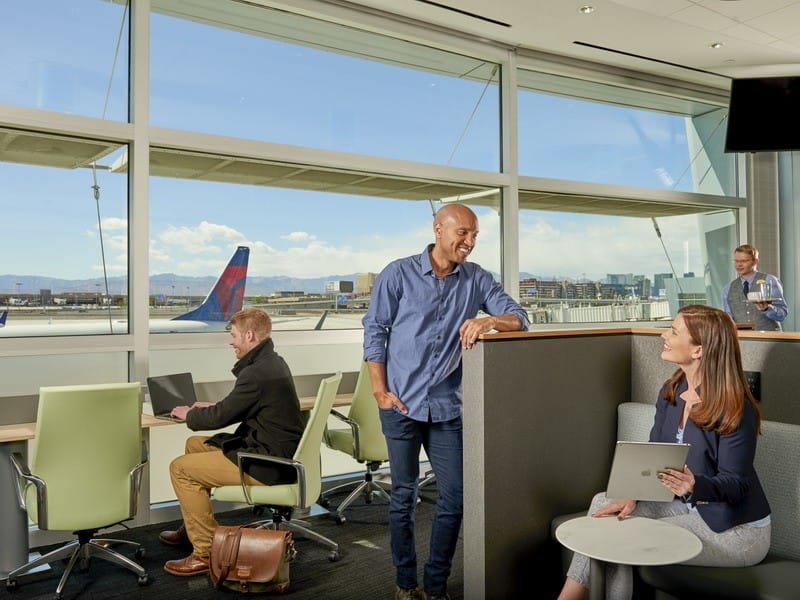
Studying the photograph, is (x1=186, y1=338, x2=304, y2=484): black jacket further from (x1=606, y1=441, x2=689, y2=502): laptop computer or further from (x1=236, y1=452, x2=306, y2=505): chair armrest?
(x1=606, y1=441, x2=689, y2=502): laptop computer

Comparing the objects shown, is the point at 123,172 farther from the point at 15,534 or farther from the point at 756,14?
the point at 756,14

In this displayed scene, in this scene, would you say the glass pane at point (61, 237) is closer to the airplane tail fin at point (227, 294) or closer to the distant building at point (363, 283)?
the airplane tail fin at point (227, 294)

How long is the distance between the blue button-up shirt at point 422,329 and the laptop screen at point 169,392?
1.56 metres

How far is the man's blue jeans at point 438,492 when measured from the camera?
2609mm

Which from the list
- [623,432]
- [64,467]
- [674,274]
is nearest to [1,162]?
[64,467]

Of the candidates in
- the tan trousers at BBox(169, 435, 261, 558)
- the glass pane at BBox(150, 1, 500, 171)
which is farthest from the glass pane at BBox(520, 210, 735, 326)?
the tan trousers at BBox(169, 435, 261, 558)

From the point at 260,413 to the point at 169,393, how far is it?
2.78ft

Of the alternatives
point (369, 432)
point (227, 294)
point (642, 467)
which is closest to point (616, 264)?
point (369, 432)

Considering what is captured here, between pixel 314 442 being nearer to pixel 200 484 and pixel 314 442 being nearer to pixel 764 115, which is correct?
pixel 200 484

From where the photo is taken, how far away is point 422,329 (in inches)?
104

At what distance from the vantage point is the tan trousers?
3162 mm

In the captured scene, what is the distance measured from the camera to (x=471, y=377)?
99.7 inches

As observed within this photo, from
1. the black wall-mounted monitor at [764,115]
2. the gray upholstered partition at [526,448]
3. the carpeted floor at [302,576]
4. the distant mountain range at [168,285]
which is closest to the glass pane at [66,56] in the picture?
the distant mountain range at [168,285]

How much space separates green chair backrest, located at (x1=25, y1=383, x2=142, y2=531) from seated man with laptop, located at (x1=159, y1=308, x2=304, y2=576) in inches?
10.8
